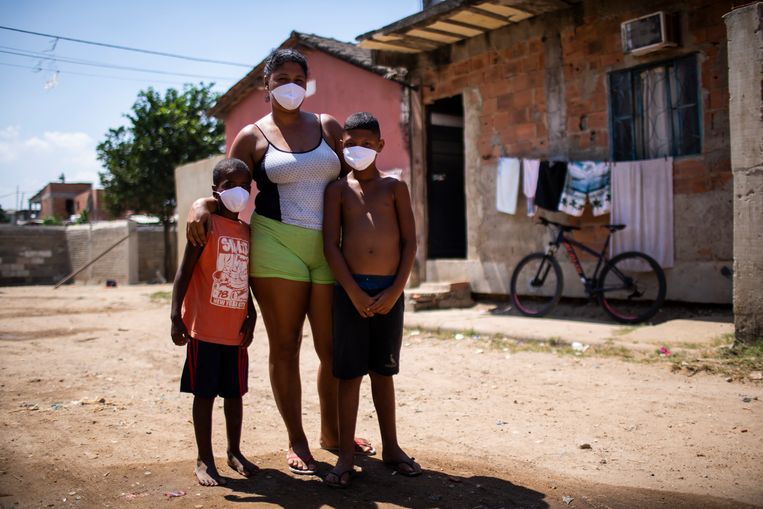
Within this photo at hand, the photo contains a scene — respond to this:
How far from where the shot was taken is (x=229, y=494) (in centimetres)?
262

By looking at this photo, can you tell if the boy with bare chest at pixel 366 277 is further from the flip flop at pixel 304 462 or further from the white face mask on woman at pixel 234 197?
the white face mask on woman at pixel 234 197

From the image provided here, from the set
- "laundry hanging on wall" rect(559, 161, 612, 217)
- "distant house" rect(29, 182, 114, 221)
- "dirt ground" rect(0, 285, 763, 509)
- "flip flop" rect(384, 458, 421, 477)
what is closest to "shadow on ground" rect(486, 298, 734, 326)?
"laundry hanging on wall" rect(559, 161, 612, 217)

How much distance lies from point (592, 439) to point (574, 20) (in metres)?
6.01

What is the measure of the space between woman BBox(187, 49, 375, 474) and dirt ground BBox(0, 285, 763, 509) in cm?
45

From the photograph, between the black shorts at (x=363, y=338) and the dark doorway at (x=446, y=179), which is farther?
the dark doorway at (x=446, y=179)

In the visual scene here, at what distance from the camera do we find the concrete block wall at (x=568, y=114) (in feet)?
21.9

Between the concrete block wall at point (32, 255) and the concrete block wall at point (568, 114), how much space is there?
17.4 m

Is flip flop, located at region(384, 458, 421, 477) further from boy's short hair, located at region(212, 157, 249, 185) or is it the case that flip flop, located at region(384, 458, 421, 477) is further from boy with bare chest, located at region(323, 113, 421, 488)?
boy's short hair, located at region(212, 157, 249, 185)

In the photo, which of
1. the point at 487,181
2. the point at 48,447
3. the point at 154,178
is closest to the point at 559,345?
the point at 487,181

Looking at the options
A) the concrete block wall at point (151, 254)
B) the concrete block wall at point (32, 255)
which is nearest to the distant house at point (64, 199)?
the concrete block wall at point (32, 255)

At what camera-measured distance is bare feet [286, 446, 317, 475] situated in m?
2.86

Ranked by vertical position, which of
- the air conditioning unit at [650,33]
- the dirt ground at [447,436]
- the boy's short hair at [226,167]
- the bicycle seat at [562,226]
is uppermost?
the air conditioning unit at [650,33]

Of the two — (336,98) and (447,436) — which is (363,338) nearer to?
(447,436)

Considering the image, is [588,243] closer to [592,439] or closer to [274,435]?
[592,439]
